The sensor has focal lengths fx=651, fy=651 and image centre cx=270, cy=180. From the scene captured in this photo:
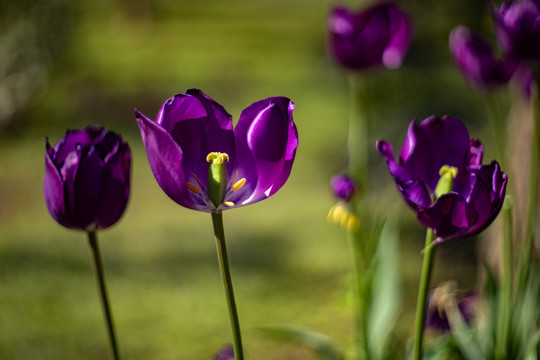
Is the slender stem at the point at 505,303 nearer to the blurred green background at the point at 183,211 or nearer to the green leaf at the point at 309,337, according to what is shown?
the green leaf at the point at 309,337

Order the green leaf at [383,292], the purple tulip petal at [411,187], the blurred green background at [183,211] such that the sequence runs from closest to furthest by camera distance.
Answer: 1. the purple tulip petal at [411,187]
2. the green leaf at [383,292]
3. the blurred green background at [183,211]

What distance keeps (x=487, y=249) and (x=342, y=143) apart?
8.25ft

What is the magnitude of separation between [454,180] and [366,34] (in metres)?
0.78

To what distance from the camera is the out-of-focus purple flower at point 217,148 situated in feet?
2.40

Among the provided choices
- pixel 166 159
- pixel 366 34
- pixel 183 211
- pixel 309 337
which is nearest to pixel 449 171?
pixel 166 159

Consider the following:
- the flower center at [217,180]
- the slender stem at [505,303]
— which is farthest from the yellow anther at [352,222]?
the flower center at [217,180]

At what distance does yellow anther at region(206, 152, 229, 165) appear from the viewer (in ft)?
2.46

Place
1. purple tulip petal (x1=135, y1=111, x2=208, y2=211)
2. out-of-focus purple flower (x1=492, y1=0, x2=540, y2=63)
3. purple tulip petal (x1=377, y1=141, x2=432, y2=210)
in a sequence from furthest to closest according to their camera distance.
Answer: out-of-focus purple flower (x1=492, y1=0, x2=540, y2=63) < purple tulip petal (x1=377, y1=141, x2=432, y2=210) < purple tulip petal (x1=135, y1=111, x2=208, y2=211)

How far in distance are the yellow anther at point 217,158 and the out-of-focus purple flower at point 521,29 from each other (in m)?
0.65

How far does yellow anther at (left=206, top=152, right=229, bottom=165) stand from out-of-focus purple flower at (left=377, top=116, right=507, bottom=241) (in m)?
0.21

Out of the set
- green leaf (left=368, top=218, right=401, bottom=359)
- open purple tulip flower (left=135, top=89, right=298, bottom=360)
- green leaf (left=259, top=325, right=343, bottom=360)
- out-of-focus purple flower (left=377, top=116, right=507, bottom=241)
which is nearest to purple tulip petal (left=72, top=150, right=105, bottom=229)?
open purple tulip flower (left=135, top=89, right=298, bottom=360)

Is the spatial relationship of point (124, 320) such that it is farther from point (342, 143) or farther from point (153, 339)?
point (342, 143)

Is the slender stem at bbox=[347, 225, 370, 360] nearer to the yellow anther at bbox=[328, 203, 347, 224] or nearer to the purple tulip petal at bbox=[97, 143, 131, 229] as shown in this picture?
the yellow anther at bbox=[328, 203, 347, 224]

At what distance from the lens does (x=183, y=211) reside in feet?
12.5
